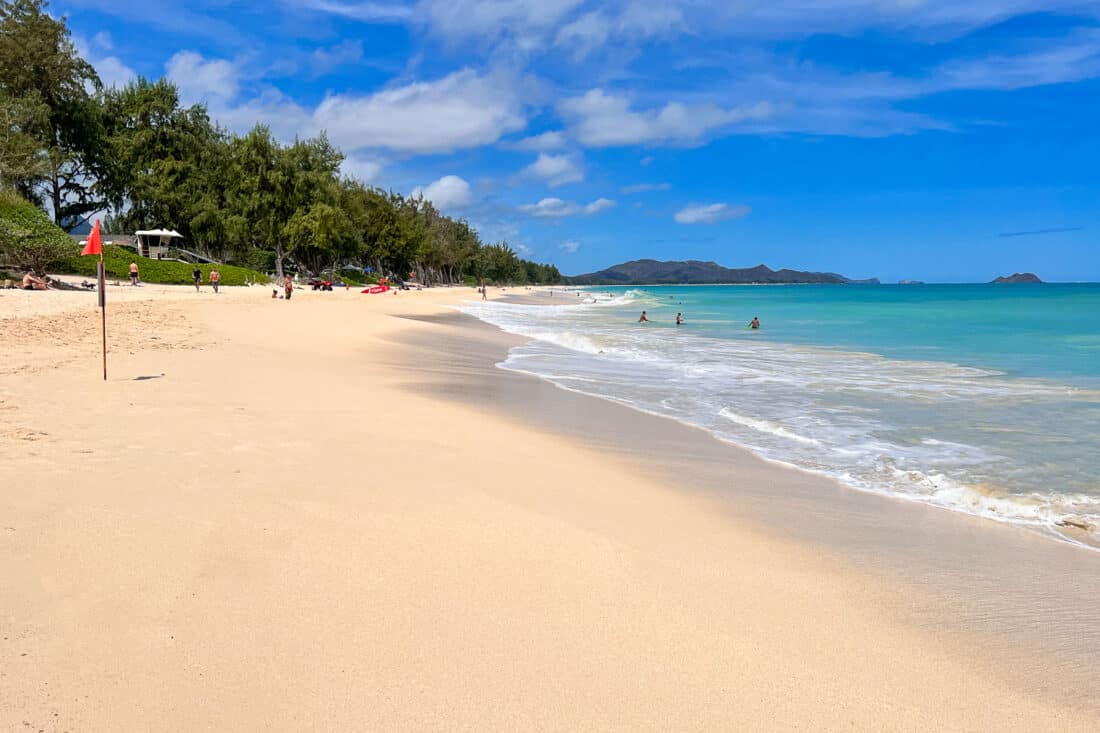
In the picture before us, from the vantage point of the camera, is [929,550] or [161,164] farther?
[161,164]

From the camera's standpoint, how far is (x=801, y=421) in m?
10.4

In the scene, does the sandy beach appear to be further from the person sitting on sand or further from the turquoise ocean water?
the person sitting on sand

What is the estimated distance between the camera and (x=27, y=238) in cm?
2741

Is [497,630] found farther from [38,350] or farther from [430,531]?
[38,350]

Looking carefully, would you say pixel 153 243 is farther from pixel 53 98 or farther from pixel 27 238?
pixel 27 238

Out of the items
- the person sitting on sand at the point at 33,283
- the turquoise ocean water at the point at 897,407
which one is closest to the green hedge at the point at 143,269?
the person sitting on sand at the point at 33,283

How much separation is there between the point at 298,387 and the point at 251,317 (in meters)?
14.5

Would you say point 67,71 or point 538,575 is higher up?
point 67,71

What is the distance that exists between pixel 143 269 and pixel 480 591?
44843mm

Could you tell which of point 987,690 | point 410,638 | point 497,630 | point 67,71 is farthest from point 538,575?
point 67,71

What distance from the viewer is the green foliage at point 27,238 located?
88.4 ft

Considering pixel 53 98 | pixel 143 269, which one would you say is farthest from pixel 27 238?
pixel 53 98

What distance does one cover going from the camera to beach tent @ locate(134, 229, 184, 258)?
164ft

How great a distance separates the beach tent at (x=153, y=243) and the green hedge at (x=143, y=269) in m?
5.37
